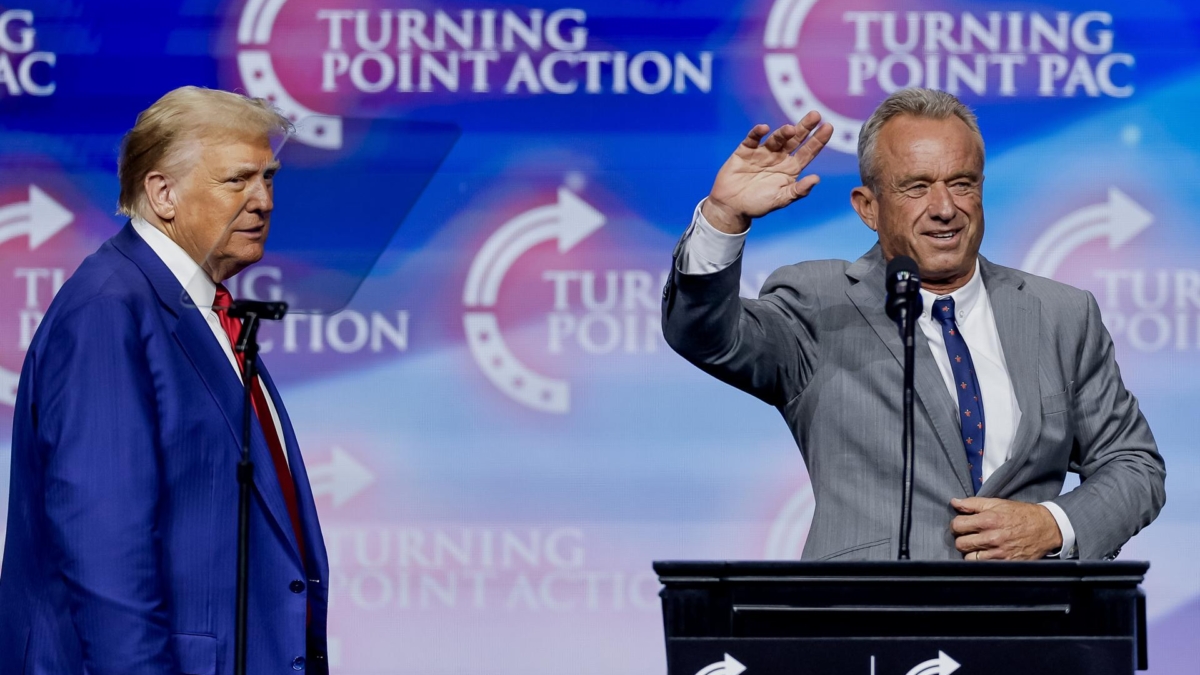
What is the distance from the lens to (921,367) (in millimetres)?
2477

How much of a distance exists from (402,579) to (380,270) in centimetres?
78

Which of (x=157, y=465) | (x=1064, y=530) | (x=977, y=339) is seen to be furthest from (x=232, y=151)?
(x=1064, y=530)

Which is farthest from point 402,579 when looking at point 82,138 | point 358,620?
point 82,138

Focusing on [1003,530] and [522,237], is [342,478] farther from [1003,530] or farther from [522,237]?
[1003,530]

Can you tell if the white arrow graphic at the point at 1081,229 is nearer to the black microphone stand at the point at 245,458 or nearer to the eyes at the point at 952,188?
the eyes at the point at 952,188

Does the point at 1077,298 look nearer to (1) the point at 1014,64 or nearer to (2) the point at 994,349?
(2) the point at 994,349

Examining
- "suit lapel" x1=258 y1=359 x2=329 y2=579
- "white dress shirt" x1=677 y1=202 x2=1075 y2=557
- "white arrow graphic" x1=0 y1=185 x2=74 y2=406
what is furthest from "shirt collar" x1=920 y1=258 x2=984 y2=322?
"white arrow graphic" x1=0 y1=185 x2=74 y2=406

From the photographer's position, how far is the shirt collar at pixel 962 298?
2.56m

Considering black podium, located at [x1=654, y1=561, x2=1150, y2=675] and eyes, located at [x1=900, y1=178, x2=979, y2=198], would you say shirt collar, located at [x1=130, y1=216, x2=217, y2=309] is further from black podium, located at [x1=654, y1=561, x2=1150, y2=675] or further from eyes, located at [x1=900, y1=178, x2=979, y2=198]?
eyes, located at [x1=900, y1=178, x2=979, y2=198]

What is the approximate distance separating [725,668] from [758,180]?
32.6 inches

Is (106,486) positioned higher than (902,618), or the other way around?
(106,486)

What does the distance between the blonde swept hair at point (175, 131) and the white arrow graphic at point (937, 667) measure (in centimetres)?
130

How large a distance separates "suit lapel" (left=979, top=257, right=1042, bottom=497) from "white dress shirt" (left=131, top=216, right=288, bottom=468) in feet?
4.04

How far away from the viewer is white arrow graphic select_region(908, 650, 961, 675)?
5.78ft
